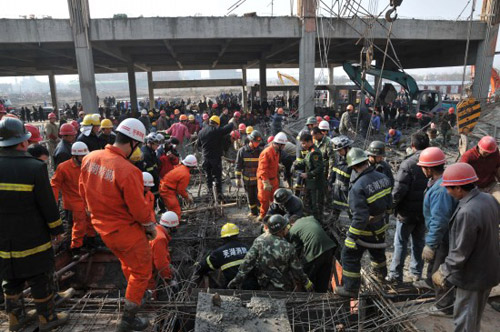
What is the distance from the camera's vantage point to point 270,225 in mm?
3807

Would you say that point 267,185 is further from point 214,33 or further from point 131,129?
point 214,33

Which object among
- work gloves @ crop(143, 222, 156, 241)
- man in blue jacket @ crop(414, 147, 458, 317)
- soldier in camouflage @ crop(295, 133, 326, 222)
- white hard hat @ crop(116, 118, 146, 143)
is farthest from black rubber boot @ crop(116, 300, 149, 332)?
soldier in camouflage @ crop(295, 133, 326, 222)

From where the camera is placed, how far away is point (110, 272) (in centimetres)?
509

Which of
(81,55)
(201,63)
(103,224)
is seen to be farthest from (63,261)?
(201,63)

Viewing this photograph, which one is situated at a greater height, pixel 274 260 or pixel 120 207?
pixel 120 207

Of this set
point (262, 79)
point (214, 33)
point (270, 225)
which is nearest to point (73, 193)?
point (270, 225)

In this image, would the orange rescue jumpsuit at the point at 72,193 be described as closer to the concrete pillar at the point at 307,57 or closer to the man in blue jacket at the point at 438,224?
the man in blue jacket at the point at 438,224

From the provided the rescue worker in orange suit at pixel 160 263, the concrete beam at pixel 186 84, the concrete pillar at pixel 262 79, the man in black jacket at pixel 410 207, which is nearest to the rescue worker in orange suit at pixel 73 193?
the rescue worker in orange suit at pixel 160 263

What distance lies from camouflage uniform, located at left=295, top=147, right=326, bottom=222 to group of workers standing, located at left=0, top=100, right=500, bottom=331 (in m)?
0.04

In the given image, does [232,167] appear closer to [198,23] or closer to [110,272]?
[110,272]

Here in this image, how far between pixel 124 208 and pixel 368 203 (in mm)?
2499

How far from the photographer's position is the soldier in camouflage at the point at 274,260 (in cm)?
372

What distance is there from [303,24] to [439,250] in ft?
37.7

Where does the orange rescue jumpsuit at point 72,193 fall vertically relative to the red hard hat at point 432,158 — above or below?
below
